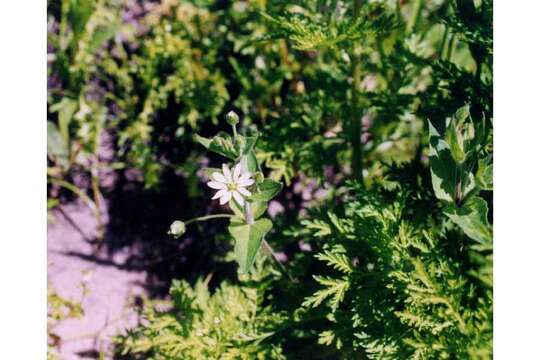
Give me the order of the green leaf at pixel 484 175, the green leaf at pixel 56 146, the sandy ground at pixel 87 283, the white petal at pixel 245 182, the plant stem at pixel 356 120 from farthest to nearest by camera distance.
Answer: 1. the green leaf at pixel 56 146
2. the sandy ground at pixel 87 283
3. the plant stem at pixel 356 120
4. the white petal at pixel 245 182
5. the green leaf at pixel 484 175

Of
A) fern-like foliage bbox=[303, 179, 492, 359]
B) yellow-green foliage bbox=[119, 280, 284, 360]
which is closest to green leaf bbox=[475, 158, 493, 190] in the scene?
fern-like foliage bbox=[303, 179, 492, 359]

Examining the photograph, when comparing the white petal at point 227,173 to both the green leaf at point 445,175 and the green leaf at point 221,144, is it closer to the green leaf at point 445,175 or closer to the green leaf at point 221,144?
the green leaf at point 221,144

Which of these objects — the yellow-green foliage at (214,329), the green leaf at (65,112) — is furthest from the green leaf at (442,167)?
the green leaf at (65,112)

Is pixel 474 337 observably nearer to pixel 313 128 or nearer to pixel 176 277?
pixel 313 128

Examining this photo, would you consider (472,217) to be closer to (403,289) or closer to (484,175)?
(484,175)

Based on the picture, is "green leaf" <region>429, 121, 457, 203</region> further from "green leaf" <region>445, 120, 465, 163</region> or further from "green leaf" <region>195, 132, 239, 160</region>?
"green leaf" <region>195, 132, 239, 160</region>

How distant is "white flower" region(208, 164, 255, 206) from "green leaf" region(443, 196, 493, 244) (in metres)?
0.46

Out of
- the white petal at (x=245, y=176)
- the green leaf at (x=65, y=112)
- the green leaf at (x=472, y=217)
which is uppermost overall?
the green leaf at (x=65, y=112)

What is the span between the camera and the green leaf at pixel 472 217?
127 cm

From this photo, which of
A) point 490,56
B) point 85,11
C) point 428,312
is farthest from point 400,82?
point 85,11

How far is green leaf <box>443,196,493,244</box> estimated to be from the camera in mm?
1269

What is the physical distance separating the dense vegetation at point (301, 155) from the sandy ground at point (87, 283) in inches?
3.2

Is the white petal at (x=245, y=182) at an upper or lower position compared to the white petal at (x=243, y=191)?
upper
